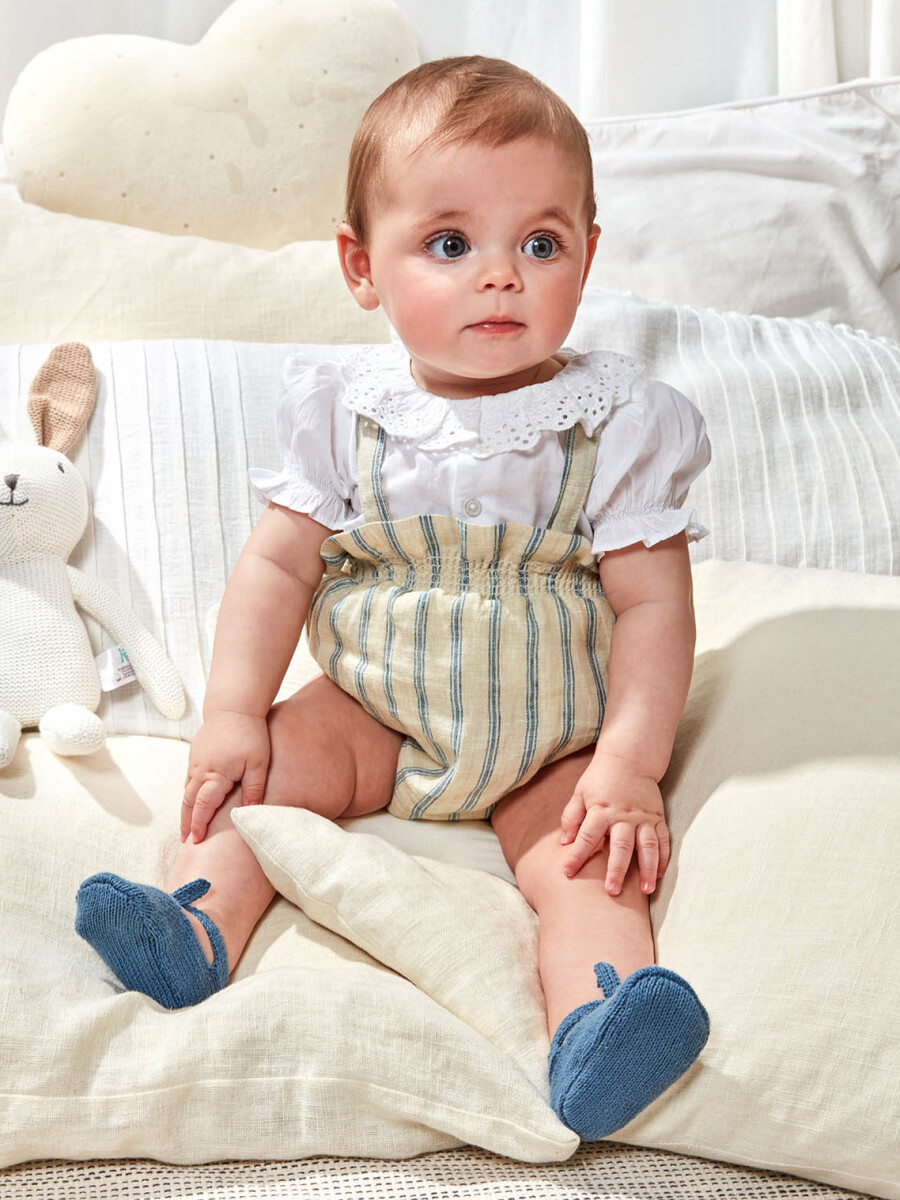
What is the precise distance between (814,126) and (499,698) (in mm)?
1094

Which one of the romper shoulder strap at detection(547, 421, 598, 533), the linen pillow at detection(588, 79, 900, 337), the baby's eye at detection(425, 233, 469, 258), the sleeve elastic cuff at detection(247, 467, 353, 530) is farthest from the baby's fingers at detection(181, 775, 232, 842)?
the linen pillow at detection(588, 79, 900, 337)

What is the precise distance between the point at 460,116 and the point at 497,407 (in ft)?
0.75

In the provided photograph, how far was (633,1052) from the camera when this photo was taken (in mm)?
680

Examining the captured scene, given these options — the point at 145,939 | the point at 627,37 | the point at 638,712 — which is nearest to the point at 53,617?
the point at 145,939

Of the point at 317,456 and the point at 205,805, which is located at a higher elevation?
the point at 317,456

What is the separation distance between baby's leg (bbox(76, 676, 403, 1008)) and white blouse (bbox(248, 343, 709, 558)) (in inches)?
6.9

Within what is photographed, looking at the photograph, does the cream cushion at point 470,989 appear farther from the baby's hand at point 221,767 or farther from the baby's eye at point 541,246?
the baby's eye at point 541,246

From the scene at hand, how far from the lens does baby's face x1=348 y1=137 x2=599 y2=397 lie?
92 centimetres

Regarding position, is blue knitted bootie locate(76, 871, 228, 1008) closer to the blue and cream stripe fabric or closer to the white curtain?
the blue and cream stripe fabric

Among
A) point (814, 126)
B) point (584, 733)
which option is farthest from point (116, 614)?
point (814, 126)

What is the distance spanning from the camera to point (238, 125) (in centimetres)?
165

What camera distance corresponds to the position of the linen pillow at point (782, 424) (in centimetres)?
131

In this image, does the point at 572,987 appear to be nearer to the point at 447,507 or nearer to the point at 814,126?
the point at 447,507

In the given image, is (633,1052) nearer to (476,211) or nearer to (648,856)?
(648,856)
